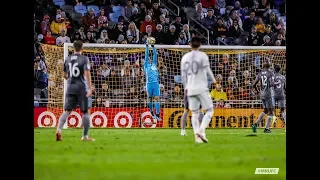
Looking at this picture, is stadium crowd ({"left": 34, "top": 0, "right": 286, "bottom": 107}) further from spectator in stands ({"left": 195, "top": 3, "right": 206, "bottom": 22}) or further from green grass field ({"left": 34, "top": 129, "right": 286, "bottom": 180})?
green grass field ({"left": 34, "top": 129, "right": 286, "bottom": 180})

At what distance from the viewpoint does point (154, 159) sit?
40.0 ft

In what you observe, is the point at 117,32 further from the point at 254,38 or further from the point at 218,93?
the point at 254,38

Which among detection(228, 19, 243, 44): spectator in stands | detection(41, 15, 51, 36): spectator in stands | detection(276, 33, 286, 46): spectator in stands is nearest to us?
detection(41, 15, 51, 36): spectator in stands

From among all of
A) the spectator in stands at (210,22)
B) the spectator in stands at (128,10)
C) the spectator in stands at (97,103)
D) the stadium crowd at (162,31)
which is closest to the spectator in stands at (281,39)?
the stadium crowd at (162,31)

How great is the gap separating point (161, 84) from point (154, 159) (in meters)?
13.5

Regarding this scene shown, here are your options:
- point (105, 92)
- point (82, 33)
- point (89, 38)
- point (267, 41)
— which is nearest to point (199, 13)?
point (267, 41)

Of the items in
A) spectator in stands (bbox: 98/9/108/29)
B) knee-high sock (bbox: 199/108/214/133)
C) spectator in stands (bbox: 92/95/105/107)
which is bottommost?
knee-high sock (bbox: 199/108/214/133)

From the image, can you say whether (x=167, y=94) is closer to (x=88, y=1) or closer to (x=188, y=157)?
(x=88, y=1)

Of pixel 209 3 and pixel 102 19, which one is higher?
pixel 209 3

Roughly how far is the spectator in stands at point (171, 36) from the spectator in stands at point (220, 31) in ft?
5.79

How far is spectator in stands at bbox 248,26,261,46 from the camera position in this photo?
26844 mm

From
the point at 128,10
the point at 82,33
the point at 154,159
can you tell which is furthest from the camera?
the point at 128,10

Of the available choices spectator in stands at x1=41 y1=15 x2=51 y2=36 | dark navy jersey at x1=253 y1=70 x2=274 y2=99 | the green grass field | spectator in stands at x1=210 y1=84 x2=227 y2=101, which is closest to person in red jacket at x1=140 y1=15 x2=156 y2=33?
spectator in stands at x1=210 y1=84 x2=227 y2=101
